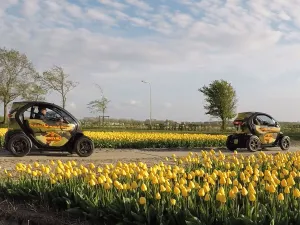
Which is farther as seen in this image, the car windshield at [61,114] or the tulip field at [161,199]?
the car windshield at [61,114]

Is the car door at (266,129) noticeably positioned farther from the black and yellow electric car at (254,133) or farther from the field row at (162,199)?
the field row at (162,199)

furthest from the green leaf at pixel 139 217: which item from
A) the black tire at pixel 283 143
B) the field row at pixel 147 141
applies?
the black tire at pixel 283 143

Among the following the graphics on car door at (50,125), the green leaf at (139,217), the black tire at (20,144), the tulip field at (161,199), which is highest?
the graphics on car door at (50,125)

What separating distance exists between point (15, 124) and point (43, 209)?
310 inches

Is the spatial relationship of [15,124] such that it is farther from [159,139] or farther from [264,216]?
[264,216]

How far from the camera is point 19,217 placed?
5.03 metres

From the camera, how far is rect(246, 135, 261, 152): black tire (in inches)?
653

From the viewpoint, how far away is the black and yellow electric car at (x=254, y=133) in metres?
16.8

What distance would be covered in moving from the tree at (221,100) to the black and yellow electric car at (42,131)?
135 ft

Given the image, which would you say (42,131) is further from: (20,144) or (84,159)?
Result: (84,159)

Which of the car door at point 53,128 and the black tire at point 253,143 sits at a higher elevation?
the car door at point 53,128

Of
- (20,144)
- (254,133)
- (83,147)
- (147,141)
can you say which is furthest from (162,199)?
(147,141)

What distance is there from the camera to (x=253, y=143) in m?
16.7

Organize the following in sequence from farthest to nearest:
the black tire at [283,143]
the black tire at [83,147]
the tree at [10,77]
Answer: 1. the tree at [10,77]
2. the black tire at [283,143]
3. the black tire at [83,147]
